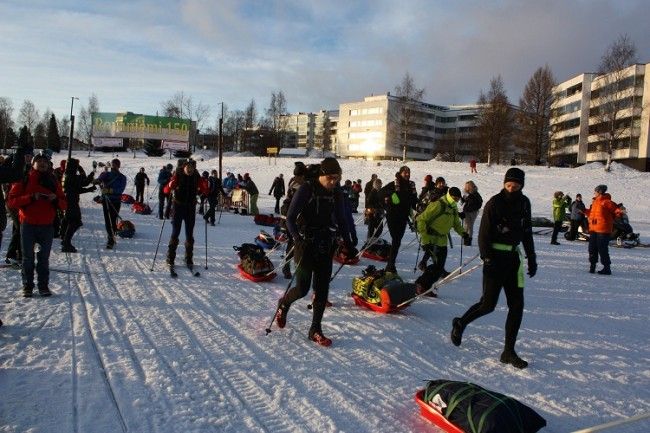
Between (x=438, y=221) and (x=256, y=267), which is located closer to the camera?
(x=438, y=221)

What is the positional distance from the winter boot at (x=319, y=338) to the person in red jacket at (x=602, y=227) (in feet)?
25.8

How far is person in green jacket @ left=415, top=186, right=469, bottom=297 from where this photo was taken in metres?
7.47

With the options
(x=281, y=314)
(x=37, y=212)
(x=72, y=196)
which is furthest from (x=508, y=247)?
(x=72, y=196)

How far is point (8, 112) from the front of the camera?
84938 millimetres

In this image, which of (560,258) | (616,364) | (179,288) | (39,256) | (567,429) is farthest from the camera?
(560,258)

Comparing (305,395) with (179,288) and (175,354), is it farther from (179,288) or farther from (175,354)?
(179,288)

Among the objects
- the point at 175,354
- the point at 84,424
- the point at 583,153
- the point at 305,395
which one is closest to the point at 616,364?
the point at 305,395

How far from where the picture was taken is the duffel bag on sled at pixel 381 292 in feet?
20.7

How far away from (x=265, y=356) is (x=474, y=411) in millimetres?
2063

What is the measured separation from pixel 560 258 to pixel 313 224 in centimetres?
964

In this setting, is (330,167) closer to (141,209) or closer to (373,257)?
(373,257)

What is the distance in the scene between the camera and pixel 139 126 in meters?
48.5

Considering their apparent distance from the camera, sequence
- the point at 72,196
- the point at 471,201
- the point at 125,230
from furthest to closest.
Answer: the point at 471,201 < the point at 125,230 < the point at 72,196

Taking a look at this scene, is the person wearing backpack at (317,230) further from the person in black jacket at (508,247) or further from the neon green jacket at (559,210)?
the neon green jacket at (559,210)
